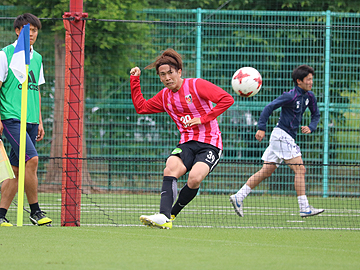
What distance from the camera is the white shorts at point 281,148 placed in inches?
298

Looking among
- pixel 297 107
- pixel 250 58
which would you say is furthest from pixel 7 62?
pixel 250 58

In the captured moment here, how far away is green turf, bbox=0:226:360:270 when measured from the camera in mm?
3373

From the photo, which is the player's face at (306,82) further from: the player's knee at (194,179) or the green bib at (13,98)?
the green bib at (13,98)

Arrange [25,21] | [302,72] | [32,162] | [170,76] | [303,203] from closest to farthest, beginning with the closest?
[170,76]
[32,162]
[25,21]
[303,203]
[302,72]

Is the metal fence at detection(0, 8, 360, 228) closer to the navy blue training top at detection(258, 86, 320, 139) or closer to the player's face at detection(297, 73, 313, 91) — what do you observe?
the navy blue training top at detection(258, 86, 320, 139)

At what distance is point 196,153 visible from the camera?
550 centimetres

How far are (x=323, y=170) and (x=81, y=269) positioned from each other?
9.22 meters

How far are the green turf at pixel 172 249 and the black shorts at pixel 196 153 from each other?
2.21 feet

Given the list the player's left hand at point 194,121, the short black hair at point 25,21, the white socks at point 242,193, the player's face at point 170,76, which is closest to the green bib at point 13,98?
the short black hair at point 25,21

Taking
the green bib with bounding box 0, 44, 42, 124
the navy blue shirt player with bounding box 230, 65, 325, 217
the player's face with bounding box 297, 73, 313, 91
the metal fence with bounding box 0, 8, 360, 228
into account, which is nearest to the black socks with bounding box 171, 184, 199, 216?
the green bib with bounding box 0, 44, 42, 124

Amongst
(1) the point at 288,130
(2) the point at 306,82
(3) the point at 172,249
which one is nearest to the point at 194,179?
(3) the point at 172,249

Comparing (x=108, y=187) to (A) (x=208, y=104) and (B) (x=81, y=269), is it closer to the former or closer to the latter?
(A) (x=208, y=104)

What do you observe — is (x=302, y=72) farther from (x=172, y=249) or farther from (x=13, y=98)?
(x=172, y=249)

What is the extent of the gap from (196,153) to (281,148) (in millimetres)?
2404
